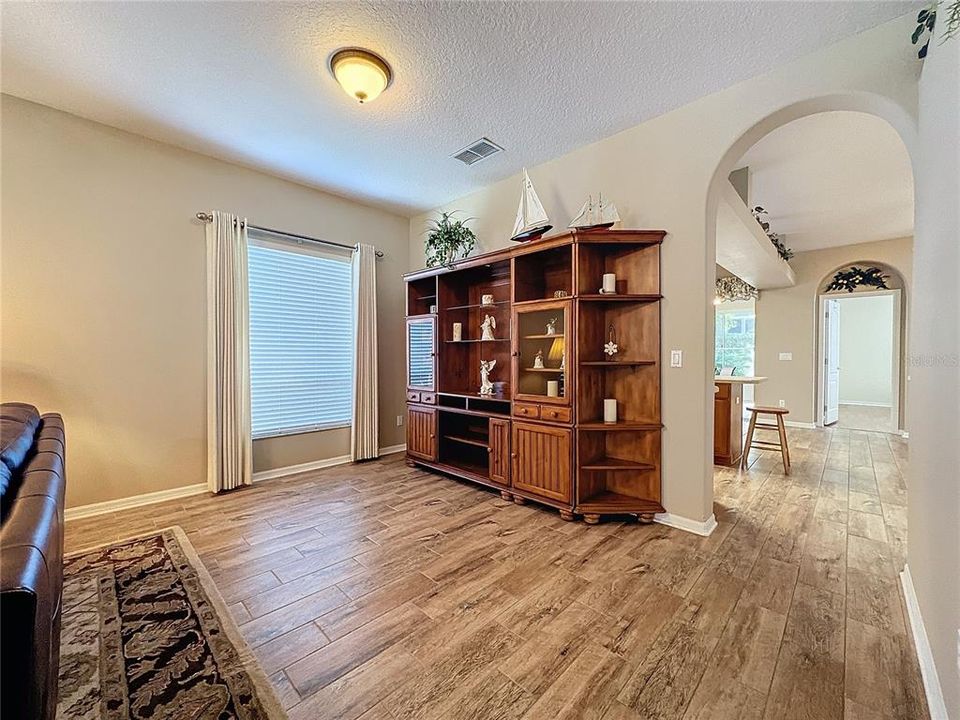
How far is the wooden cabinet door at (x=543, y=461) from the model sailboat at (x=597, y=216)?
5.15 ft

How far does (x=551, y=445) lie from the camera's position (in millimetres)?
3084

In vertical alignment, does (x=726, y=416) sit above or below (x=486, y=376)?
below

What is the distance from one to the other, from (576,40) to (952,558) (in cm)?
282

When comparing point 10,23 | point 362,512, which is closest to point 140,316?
point 10,23

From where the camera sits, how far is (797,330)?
6.79 metres

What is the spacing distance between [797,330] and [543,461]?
6291mm

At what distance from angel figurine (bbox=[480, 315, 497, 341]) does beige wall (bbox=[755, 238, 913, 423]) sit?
584 centimetres

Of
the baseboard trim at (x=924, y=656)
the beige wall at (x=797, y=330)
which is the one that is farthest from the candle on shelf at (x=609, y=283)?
the beige wall at (x=797, y=330)

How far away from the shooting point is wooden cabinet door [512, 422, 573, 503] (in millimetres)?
2986

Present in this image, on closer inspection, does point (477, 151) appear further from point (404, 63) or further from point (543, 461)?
point (543, 461)

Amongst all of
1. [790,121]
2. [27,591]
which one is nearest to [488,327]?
[790,121]

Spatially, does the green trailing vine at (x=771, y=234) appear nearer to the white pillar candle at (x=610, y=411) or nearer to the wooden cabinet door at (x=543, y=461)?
the white pillar candle at (x=610, y=411)

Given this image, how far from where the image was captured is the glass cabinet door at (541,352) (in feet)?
10.3

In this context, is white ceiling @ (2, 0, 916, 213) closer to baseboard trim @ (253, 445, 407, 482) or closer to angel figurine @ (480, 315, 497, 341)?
angel figurine @ (480, 315, 497, 341)
